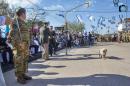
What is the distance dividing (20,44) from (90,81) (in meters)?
2.14

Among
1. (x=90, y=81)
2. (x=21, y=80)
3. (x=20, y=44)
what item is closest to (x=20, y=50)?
(x=20, y=44)

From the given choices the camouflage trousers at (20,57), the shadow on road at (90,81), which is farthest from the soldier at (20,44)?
the shadow on road at (90,81)

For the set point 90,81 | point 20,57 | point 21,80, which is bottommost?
point 90,81

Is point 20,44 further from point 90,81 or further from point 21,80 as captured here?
point 90,81

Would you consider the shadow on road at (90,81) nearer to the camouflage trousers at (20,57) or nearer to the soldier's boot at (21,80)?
the soldier's boot at (21,80)

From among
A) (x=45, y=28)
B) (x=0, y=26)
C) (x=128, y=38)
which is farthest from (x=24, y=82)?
(x=128, y=38)

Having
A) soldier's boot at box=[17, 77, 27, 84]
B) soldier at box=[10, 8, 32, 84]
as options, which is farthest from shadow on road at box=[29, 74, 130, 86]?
soldier at box=[10, 8, 32, 84]

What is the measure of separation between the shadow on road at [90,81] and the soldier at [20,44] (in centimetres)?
41

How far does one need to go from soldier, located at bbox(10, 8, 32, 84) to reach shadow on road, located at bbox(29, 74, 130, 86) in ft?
1.36

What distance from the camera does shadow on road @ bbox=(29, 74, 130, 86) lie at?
11398 mm

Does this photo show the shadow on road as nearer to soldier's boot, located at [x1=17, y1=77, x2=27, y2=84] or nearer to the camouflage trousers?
soldier's boot, located at [x1=17, y1=77, x2=27, y2=84]

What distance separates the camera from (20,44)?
11.7 metres

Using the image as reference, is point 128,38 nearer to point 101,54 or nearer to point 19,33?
point 101,54

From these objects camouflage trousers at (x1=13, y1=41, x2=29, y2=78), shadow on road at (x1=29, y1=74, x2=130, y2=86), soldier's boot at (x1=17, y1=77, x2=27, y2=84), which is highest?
camouflage trousers at (x1=13, y1=41, x2=29, y2=78)
